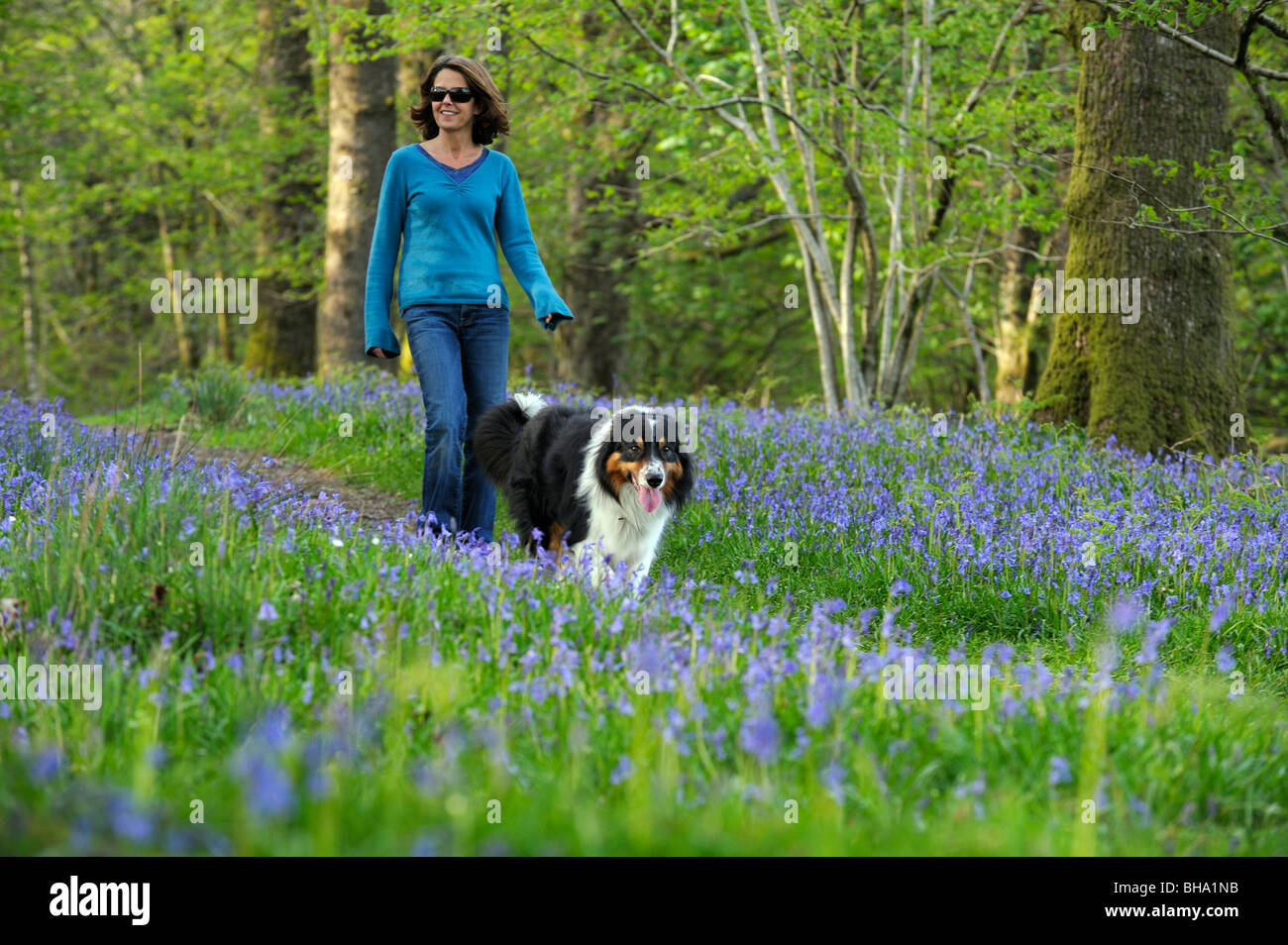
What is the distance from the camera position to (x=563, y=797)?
2.70 metres

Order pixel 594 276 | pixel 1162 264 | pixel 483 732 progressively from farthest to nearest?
pixel 594 276 < pixel 1162 264 < pixel 483 732

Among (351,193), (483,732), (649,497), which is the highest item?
(351,193)

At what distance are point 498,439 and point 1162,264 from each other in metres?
5.33

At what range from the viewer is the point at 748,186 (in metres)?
20.2

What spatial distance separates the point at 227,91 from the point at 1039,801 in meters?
21.7

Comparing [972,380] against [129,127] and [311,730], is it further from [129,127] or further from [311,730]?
[311,730]

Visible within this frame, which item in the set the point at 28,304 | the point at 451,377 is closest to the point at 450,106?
the point at 451,377

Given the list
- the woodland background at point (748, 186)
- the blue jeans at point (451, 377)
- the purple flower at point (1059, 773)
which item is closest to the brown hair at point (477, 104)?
the blue jeans at point (451, 377)

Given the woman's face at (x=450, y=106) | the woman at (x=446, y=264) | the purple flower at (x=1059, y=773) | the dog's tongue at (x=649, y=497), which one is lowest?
the purple flower at (x=1059, y=773)

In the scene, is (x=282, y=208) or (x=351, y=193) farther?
(x=282, y=208)

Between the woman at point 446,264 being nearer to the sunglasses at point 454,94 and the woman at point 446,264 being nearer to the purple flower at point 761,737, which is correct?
the sunglasses at point 454,94

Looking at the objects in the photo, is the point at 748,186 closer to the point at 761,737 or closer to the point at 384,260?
the point at 384,260

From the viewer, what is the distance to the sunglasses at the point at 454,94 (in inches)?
237

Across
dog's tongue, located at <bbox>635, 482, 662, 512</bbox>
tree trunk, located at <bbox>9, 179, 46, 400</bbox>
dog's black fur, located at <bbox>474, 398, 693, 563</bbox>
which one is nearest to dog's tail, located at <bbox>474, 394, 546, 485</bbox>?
dog's black fur, located at <bbox>474, 398, 693, 563</bbox>
